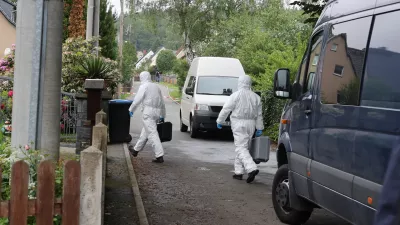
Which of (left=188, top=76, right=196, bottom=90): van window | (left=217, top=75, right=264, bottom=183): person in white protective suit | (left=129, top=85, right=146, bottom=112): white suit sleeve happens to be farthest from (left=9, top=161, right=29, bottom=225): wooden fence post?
(left=188, top=76, right=196, bottom=90): van window

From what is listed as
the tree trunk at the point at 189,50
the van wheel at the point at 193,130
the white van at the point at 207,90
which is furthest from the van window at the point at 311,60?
the tree trunk at the point at 189,50

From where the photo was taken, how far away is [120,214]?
23.6ft

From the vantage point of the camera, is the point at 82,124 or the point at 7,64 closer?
the point at 82,124

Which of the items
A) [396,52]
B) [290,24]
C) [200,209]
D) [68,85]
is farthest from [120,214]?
[290,24]

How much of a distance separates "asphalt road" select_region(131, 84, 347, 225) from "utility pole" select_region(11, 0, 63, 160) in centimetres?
225

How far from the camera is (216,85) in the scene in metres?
17.8

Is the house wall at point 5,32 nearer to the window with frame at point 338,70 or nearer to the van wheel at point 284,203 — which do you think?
the van wheel at point 284,203

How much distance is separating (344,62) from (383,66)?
0.80m

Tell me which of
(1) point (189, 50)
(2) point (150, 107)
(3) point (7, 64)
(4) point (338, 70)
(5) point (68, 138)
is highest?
(1) point (189, 50)

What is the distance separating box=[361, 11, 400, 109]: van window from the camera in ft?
14.2

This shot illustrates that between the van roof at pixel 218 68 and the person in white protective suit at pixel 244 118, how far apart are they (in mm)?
7966

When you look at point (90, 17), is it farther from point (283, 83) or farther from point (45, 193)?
point (45, 193)

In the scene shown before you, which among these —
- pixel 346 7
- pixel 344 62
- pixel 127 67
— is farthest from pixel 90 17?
pixel 127 67

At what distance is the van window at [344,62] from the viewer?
4.96m
